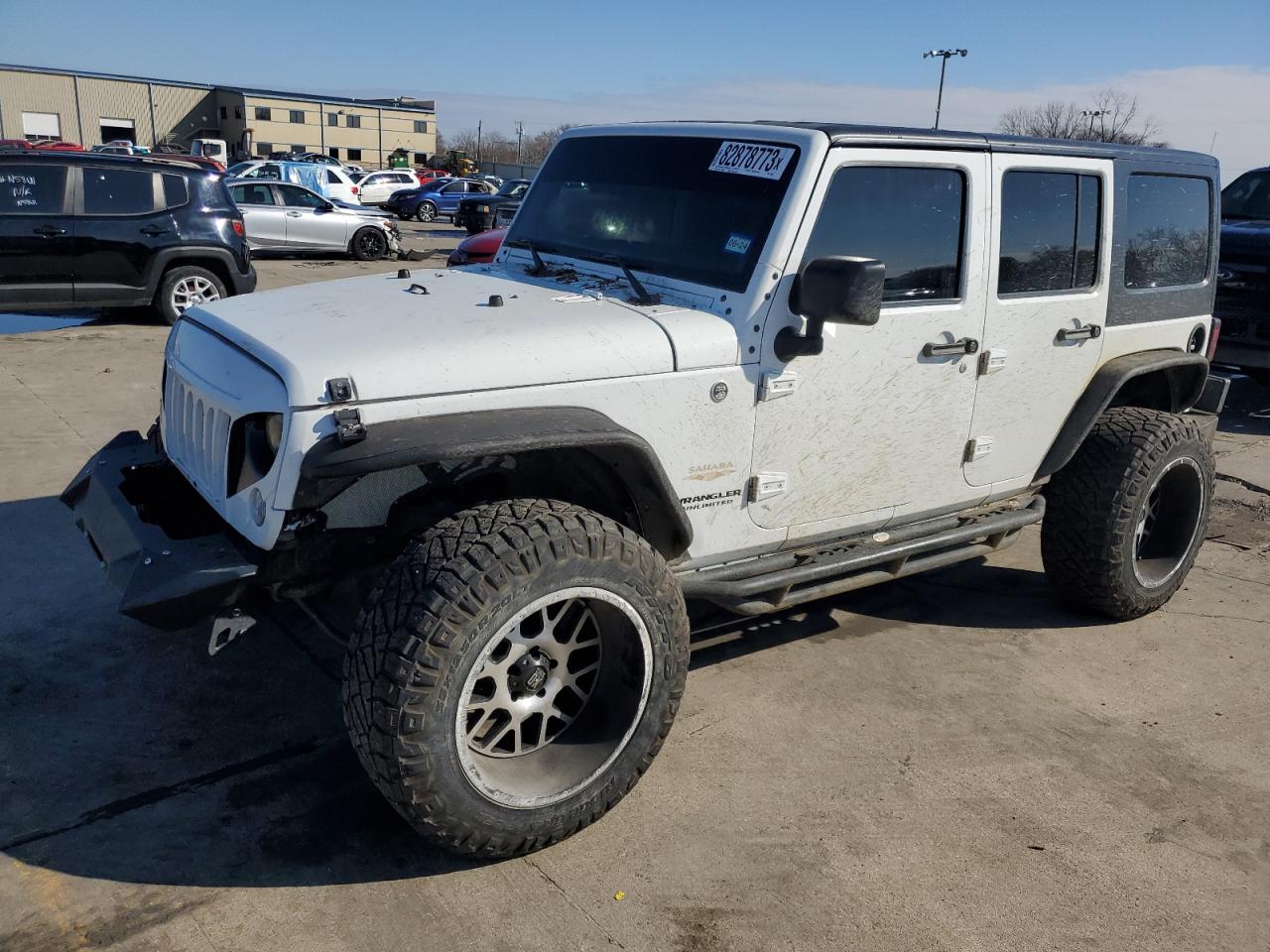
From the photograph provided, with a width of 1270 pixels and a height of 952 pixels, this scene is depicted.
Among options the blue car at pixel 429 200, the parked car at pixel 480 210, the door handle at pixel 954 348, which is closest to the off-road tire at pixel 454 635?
the door handle at pixel 954 348

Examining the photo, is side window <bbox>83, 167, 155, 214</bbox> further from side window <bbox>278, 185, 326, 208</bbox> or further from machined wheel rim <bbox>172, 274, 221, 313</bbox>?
side window <bbox>278, 185, 326, 208</bbox>

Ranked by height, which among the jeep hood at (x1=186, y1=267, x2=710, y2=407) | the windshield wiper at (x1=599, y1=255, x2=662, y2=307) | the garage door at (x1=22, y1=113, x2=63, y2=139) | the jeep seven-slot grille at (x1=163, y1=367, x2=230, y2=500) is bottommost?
the jeep seven-slot grille at (x1=163, y1=367, x2=230, y2=500)

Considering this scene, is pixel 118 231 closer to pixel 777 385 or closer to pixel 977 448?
pixel 777 385

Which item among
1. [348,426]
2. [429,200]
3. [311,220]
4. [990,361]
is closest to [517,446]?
[348,426]

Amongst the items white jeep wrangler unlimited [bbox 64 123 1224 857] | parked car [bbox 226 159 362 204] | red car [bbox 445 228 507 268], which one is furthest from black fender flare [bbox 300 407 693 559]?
parked car [bbox 226 159 362 204]

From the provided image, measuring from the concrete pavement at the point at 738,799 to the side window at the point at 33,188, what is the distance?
6.07 metres

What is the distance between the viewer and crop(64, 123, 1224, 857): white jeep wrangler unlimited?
9.18 ft

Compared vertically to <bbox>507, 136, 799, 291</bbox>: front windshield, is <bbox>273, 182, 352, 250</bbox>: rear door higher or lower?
lower

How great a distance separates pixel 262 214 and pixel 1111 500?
15923 millimetres

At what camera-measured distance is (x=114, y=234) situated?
33.1ft

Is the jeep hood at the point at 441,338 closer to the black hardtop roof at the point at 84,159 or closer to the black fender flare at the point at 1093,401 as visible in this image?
the black fender flare at the point at 1093,401

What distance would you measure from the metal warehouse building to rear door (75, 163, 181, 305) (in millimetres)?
57727

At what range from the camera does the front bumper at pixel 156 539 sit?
2.85m

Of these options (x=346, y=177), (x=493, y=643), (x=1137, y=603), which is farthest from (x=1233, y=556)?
(x=346, y=177)
